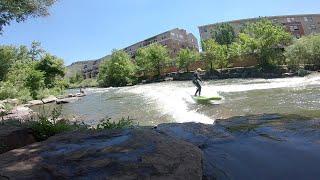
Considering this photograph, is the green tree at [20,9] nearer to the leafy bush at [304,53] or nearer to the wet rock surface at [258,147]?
the wet rock surface at [258,147]

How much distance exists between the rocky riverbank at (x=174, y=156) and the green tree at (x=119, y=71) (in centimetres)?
6647

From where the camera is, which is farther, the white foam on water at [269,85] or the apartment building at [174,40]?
the apartment building at [174,40]

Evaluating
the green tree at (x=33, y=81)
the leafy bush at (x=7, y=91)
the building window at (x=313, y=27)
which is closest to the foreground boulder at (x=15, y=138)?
the leafy bush at (x=7, y=91)

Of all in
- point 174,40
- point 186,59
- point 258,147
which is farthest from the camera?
point 174,40

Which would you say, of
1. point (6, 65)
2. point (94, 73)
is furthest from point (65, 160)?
point (94, 73)

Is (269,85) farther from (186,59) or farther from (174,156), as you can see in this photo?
(186,59)

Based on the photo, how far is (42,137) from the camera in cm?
715

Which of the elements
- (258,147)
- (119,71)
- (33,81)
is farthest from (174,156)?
(119,71)

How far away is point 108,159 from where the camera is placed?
430 cm

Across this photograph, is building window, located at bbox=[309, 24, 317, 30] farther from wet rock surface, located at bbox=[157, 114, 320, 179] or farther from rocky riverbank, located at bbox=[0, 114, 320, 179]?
rocky riverbank, located at bbox=[0, 114, 320, 179]

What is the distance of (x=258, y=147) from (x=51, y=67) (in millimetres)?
51485

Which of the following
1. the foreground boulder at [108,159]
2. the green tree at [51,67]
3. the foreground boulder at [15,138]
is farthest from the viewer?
the green tree at [51,67]

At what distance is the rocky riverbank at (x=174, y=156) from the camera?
4.02 metres

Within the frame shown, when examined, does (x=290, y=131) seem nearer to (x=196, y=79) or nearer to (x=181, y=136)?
(x=181, y=136)
